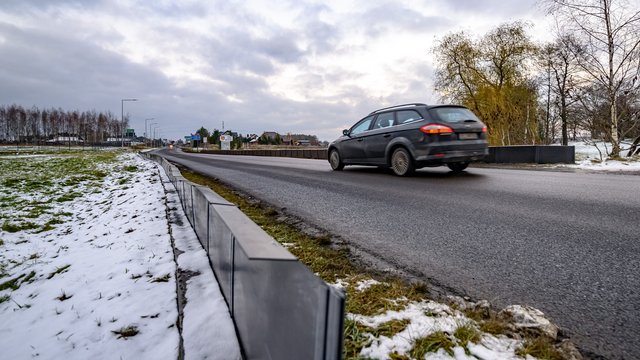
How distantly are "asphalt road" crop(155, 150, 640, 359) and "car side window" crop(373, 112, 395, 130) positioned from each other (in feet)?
8.29

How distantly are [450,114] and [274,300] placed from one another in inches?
275

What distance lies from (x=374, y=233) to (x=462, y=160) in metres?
4.54

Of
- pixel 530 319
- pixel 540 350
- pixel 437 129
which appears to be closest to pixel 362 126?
pixel 437 129

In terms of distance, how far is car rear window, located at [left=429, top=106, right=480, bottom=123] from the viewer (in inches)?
280

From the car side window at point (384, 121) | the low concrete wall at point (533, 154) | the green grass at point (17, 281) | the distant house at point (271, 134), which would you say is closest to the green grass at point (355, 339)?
the green grass at point (17, 281)

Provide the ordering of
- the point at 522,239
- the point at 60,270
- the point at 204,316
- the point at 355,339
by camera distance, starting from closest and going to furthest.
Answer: the point at 355,339
the point at 204,316
the point at 522,239
the point at 60,270

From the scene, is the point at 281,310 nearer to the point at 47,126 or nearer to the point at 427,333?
the point at 427,333

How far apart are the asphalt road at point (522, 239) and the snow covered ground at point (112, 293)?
53.5 inches

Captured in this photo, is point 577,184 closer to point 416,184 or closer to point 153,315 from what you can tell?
point 416,184

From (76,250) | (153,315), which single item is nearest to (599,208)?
(153,315)

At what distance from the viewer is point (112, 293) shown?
238 cm

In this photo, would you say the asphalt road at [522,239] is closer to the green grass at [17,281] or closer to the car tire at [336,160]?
the green grass at [17,281]

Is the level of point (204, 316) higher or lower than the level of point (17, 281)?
higher

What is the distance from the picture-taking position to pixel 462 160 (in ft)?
23.3
